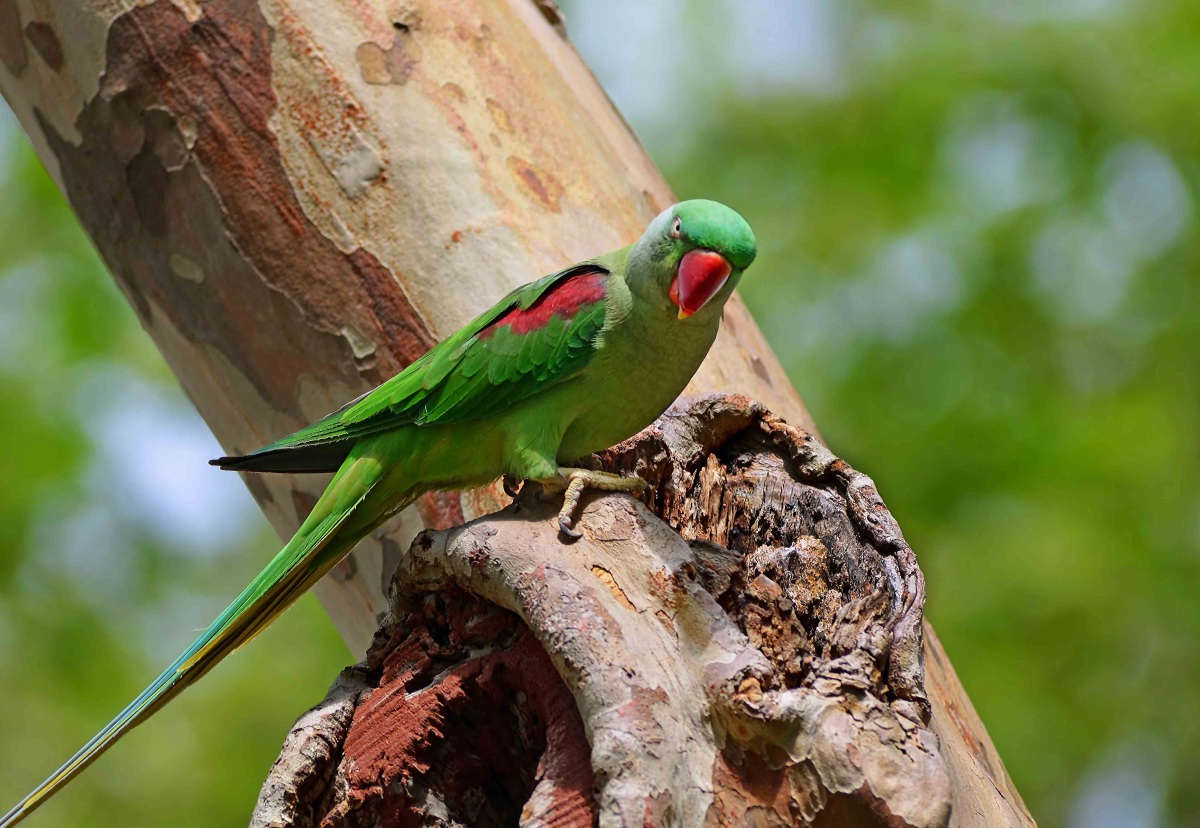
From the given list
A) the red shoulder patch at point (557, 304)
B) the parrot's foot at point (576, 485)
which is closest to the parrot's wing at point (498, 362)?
the red shoulder patch at point (557, 304)

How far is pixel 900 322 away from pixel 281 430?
5.20 metres

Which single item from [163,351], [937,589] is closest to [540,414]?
[163,351]

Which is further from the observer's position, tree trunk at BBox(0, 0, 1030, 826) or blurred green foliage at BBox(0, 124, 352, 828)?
blurred green foliage at BBox(0, 124, 352, 828)

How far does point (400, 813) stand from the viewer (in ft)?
7.90

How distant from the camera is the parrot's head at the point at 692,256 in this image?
282cm

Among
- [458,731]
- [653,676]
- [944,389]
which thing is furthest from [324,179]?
[944,389]

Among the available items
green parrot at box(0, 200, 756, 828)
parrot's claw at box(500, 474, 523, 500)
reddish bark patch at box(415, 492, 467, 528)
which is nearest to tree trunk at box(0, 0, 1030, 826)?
reddish bark patch at box(415, 492, 467, 528)

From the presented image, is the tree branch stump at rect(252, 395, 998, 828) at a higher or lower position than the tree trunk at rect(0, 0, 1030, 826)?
lower

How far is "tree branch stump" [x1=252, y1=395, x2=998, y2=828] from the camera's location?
204 cm

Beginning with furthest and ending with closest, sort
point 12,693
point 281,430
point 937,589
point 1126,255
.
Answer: point 12,693
point 1126,255
point 937,589
point 281,430

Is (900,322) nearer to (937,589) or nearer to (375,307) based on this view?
(937,589)

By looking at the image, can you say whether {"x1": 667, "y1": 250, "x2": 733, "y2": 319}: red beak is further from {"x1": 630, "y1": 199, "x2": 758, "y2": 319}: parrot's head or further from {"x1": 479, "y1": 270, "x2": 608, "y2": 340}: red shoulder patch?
{"x1": 479, "y1": 270, "x2": 608, "y2": 340}: red shoulder patch

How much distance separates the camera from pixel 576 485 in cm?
265

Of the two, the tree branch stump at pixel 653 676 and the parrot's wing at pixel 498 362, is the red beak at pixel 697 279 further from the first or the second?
the tree branch stump at pixel 653 676
